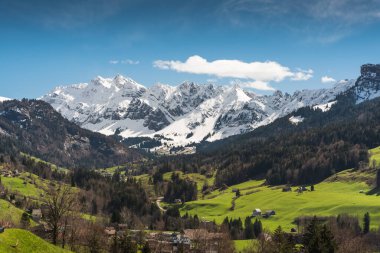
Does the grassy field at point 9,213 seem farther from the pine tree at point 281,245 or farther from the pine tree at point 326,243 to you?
the pine tree at point 326,243

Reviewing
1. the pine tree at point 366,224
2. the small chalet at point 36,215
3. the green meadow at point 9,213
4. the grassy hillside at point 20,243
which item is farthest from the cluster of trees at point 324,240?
the small chalet at point 36,215

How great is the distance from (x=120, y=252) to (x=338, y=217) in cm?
10787

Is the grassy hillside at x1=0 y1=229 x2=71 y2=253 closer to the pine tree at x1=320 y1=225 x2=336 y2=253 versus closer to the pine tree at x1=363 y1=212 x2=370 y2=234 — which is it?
the pine tree at x1=320 y1=225 x2=336 y2=253

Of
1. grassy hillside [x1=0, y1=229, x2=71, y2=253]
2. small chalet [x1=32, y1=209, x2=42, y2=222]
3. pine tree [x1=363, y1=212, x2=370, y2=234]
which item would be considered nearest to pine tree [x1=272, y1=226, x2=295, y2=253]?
grassy hillside [x1=0, y1=229, x2=71, y2=253]

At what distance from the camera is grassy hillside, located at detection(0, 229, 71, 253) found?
183 feet

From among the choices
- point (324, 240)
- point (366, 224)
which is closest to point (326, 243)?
point (324, 240)

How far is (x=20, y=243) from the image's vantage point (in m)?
58.5

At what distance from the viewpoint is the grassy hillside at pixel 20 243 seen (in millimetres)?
55750

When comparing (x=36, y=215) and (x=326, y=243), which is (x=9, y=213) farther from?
(x=326, y=243)

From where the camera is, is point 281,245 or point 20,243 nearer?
point 20,243

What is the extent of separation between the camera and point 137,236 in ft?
511

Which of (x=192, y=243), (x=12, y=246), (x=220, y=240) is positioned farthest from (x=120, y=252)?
(x=12, y=246)

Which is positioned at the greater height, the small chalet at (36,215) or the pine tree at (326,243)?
the small chalet at (36,215)

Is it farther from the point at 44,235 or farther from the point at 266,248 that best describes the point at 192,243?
the point at 44,235
